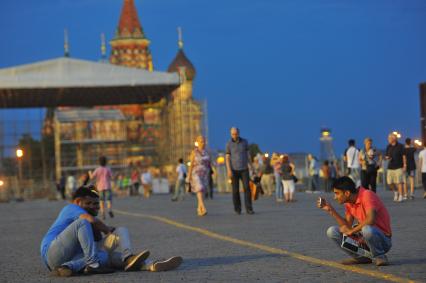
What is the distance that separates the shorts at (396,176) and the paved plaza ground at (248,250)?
4.36 meters

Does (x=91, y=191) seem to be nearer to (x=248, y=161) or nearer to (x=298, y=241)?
(x=298, y=241)

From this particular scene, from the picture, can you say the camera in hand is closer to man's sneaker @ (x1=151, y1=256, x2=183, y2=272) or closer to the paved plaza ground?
the paved plaza ground

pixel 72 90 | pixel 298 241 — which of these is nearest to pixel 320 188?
pixel 72 90

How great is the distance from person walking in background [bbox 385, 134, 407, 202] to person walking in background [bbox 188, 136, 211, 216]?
4994 mm

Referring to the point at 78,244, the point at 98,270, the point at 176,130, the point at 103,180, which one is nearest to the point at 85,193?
the point at 78,244

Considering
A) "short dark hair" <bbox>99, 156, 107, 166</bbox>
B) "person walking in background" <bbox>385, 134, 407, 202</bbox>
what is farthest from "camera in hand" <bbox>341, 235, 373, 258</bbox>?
"person walking in background" <bbox>385, 134, 407, 202</bbox>

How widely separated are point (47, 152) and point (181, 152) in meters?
34.6

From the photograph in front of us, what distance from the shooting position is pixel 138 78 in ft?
193

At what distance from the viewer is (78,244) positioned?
10.1 meters

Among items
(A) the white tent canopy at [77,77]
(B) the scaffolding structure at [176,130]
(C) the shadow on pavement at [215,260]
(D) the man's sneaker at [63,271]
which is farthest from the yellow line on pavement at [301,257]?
(B) the scaffolding structure at [176,130]

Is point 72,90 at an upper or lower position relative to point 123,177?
upper

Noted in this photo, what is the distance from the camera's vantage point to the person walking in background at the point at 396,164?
25.8 m

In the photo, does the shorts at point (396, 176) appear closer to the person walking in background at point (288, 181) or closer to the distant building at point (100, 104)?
the person walking in background at point (288, 181)

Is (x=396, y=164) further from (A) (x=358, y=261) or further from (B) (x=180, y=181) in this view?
(A) (x=358, y=261)
